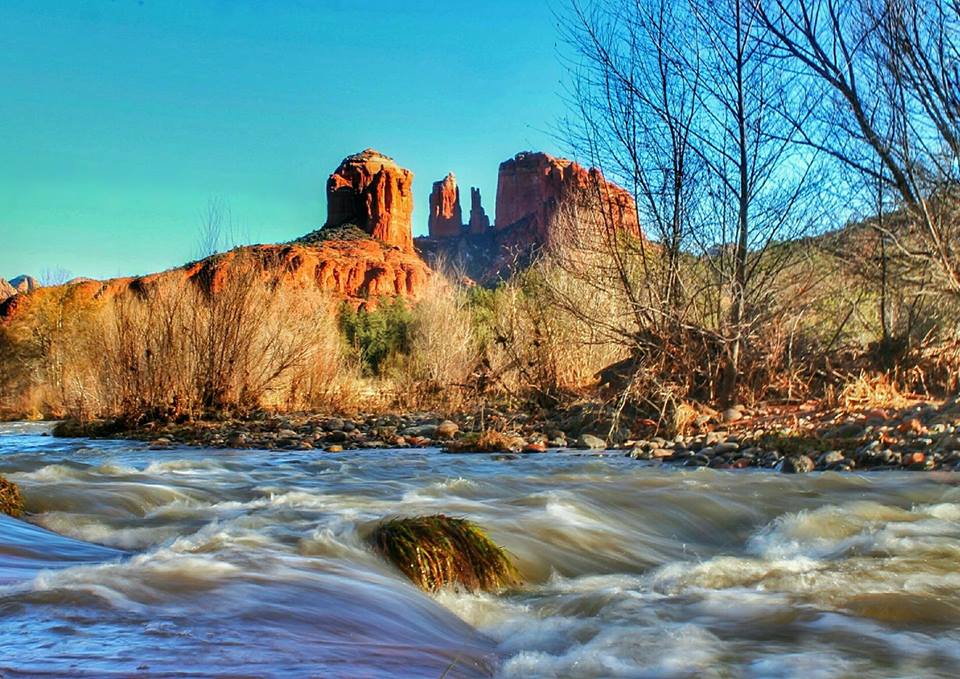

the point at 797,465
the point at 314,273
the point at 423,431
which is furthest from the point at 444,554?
the point at 314,273

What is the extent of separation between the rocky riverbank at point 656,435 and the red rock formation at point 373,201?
88.2 meters

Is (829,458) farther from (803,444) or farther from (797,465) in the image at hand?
(803,444)

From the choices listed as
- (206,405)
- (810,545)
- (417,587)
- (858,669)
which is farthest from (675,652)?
(206,405)

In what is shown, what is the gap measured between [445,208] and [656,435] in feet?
436

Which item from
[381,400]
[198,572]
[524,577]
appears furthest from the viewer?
[381,400]

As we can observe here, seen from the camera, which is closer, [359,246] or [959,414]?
[959,414]

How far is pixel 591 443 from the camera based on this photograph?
10.8 meters

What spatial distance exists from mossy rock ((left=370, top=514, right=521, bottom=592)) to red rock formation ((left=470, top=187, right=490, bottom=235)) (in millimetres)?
138370

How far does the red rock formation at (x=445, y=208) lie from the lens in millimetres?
140250

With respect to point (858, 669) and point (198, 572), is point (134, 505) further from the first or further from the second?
point (858, 669)

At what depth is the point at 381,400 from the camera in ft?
62.7

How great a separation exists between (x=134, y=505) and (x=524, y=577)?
3.21 metres

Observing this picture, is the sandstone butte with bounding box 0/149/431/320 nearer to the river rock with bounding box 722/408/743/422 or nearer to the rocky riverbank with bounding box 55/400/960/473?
the rocky riverbank with bounding box 55/400/960/473

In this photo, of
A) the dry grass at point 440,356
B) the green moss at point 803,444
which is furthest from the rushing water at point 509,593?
the dry grass at point 440,356
